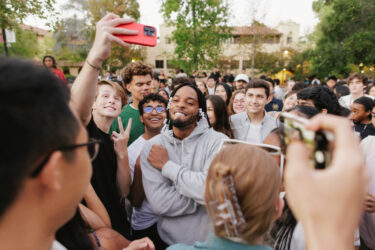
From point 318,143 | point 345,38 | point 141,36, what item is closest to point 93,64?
point 141,36

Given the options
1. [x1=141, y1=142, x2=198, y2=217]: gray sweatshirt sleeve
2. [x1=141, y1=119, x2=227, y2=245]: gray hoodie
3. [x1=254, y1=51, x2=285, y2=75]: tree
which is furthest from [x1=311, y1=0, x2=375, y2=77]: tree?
[x1=141, y1=142, x2=198, y2=217]: gray sweatshirt sleeve

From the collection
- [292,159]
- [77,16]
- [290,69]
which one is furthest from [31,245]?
[290,69]

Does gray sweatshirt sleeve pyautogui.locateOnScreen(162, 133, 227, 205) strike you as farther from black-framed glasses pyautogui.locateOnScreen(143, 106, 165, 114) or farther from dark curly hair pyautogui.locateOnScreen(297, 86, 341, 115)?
dark curly hair pyautogui.locateOnScreen(297, 86, 341, 115)

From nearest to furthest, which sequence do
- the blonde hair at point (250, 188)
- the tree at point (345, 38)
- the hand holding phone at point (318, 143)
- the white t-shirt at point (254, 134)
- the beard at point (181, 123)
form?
the hand holding phone at point (318, 143)
the blonde hair at point (250, 188)
the beard at point (181, 123)
the white t-shirt at point (254, 134)
the tree at point (345, 38)

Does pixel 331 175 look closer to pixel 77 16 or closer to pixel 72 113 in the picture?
pixel 72 113

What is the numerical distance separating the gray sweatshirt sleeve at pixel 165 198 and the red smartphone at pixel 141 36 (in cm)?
115

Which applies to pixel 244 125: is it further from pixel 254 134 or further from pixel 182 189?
pixel 182 189

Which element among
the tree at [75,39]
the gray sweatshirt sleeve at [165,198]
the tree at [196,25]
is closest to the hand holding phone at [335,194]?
the gray sweatshirt sleeve at [165,198]

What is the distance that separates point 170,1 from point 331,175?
18452mm

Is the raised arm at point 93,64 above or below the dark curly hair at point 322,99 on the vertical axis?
above

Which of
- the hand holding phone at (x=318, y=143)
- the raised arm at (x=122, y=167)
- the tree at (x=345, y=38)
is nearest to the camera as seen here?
the hand holding phone at (x=318, y=143)

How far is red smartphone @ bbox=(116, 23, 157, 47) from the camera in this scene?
1.74 metres

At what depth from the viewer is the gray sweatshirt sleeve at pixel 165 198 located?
6.98 feet

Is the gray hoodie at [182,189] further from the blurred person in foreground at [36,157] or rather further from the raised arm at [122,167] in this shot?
the blurred person in foreground at [36,157]
